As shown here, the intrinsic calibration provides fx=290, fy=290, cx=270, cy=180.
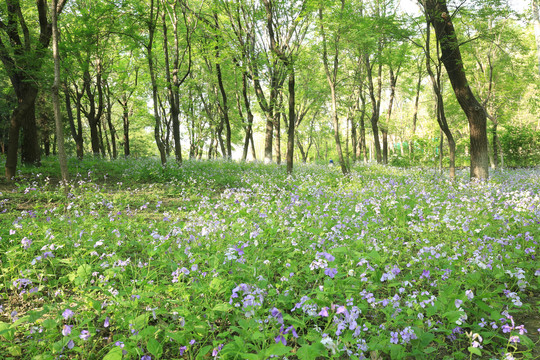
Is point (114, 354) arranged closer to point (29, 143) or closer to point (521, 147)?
point (29, 143)

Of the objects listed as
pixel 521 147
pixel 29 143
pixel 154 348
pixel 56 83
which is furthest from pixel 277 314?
pixel 521 147

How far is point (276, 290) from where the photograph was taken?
2879mm

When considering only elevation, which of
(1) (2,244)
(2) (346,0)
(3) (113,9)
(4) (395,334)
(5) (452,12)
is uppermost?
(2) (346,0)

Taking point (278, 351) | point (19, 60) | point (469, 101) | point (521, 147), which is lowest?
point (278, 351)

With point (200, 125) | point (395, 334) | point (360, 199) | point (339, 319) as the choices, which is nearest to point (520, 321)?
point (395, 334)

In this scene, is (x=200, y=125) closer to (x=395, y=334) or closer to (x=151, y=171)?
(x=151, y=171)

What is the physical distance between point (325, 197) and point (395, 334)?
15.6ft

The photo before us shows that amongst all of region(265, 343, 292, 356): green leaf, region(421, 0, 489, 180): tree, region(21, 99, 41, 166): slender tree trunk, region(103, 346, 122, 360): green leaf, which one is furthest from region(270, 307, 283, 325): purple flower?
region(21, 99, 41, 166): slender tree trunk

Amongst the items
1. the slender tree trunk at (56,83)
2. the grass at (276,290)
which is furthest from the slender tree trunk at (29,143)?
the slender tree trunk at (56,83)

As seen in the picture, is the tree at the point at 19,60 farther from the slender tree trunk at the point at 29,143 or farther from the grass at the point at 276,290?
the grass at the point at 276,290

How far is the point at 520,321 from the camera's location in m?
3.01

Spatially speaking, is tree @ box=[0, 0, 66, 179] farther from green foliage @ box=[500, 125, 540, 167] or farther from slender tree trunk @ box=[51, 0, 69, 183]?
green foliage @ box=[500, 125, 540, 167]

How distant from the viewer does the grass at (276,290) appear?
2.32 meters

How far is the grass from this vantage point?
2.32 meters
